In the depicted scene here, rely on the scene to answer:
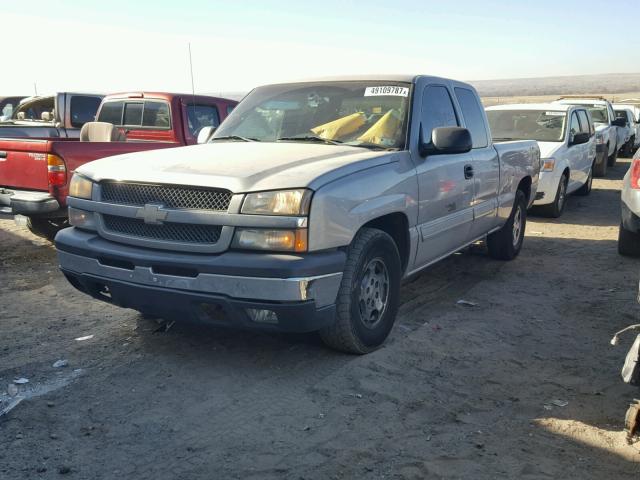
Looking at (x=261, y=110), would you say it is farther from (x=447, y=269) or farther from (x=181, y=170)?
(x=447, y=269)

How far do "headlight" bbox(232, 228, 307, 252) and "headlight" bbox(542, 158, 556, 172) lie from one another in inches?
280

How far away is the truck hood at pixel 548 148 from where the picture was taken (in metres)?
9.66

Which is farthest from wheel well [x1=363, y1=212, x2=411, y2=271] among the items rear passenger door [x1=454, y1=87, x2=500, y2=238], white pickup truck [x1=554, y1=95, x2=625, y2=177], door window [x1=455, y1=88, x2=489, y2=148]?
white pickup truck [x1=554, y1=95, x2=625, y2=177]

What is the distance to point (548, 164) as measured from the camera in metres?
9.59

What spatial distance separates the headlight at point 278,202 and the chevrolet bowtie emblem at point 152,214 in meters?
0.53

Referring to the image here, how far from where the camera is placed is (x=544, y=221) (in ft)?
33.0

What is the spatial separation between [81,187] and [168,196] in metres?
0.81

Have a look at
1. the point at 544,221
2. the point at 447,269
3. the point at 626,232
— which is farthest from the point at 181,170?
the point at 544,221

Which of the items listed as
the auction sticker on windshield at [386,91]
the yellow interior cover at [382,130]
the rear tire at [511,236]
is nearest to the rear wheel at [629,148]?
the rear tire at [511,236]

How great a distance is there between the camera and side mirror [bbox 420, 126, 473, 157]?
14.6 feet

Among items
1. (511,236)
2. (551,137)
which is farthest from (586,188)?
(511,236)

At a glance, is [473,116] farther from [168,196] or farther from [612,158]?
[612,158]

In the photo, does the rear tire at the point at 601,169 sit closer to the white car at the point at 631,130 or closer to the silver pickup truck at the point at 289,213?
the white car at the point at 631,130

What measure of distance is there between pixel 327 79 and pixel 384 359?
7.50 ft
